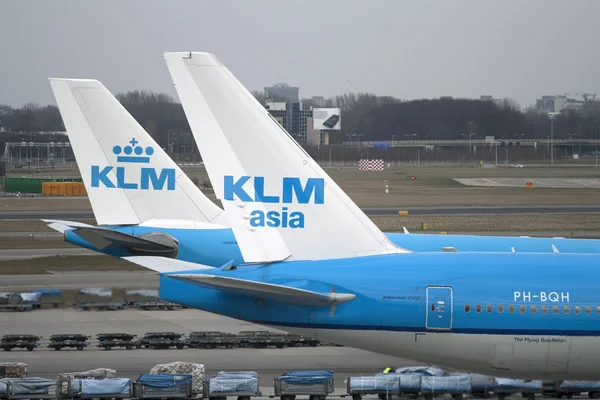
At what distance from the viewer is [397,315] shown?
20984 millimetres

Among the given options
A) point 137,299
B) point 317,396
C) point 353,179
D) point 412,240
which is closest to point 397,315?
point 317,396

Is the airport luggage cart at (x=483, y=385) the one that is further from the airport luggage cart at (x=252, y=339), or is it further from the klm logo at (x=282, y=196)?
the airport luggage cart at (x=252, y=339)

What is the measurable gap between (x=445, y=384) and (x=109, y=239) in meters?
14.1

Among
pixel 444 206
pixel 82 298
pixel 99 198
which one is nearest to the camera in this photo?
pixel 99 198

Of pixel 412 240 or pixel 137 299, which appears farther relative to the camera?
pixel 137 299

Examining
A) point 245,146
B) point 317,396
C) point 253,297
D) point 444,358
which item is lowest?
point 317,396

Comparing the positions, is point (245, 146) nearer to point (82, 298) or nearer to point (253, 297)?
point (253, 297)

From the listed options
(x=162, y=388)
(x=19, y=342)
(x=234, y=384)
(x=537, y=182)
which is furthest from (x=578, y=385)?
(x=537, y=182)

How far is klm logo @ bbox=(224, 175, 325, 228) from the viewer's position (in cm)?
2177

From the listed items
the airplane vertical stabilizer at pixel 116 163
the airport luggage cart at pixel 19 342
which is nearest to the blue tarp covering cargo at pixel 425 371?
the airplane vertical stabilizer at pixel 116 163

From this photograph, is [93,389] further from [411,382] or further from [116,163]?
[116,163]

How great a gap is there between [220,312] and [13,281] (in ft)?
102

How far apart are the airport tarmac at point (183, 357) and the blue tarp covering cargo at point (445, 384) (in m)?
3.45

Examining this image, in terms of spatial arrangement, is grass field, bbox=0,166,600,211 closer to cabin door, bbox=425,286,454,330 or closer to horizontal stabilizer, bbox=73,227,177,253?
horizontal stabilizer, bbox=73,227,177,253
